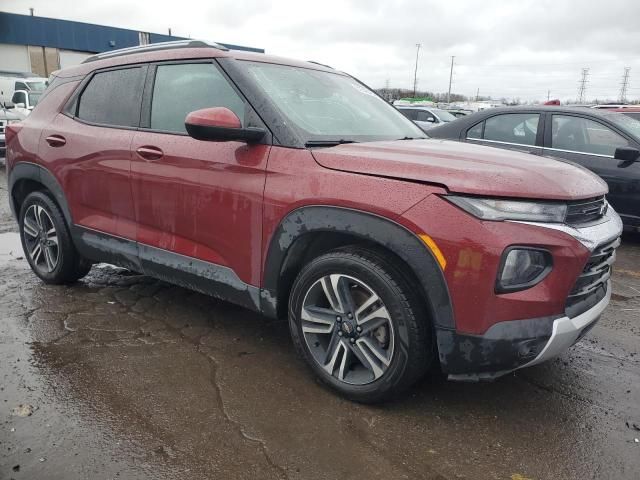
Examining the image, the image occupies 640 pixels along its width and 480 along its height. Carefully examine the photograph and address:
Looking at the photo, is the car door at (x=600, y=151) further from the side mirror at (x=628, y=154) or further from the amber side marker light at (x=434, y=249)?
the amber side marker light at (x=434, y=249)

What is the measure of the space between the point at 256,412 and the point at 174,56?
228cm

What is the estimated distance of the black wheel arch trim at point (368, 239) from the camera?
2291 millimetres

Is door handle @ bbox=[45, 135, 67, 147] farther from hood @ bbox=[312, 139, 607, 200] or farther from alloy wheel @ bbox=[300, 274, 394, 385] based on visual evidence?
alloy wheel @ bbox=[300, 274, 394, 385]

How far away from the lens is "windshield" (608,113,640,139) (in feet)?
19.1

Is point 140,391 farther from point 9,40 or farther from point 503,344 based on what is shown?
point 9,40

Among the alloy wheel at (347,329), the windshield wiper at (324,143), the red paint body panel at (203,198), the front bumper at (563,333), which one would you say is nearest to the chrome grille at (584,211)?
the front bumper at (563,333)

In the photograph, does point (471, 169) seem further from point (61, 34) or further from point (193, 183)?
point (61, 34)

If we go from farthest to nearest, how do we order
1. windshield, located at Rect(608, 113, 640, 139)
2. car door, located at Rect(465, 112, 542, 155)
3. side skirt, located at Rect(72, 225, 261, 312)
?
car door, located at Rect(465, 112, 542, 155) → windshield, located at Rect(608, 113, 640, 139) → side skirt, located at Rect(72, 225, 261, 312)

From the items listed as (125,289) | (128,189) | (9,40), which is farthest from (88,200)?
(9,40)

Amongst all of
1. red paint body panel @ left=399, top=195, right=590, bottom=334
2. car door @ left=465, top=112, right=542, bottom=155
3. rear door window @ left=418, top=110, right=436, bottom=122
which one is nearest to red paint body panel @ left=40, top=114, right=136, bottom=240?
red paint body panel @ left=399, top=195, right=590, bottom=334

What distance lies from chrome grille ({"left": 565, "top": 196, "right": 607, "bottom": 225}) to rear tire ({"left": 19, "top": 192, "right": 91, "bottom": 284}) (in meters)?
3.49

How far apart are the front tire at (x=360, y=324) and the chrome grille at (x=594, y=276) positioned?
27.0 inches

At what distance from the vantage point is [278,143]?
279 centimetres

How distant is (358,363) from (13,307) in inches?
107
